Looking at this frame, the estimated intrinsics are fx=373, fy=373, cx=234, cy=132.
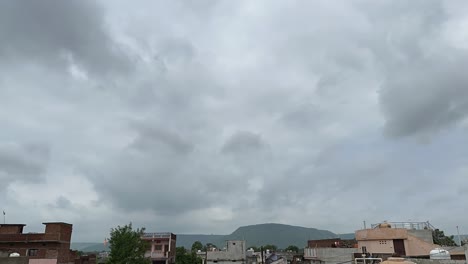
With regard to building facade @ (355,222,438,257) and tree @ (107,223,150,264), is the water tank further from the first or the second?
tree @ (107,223,150,264)

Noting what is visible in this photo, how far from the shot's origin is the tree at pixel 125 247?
53594 millimetres

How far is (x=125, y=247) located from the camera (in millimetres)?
54344

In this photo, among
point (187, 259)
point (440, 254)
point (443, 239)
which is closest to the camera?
point (440, 254)

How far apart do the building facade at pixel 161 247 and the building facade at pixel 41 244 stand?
114 ft

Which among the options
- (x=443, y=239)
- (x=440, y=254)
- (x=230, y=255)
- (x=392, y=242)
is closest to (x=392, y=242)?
(x=392, y=242)

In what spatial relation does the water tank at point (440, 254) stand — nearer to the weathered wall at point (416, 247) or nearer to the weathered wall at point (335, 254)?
the weathered wall at point (416, 247)

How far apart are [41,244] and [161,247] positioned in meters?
39.9

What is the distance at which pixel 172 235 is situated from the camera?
93875 millimetres

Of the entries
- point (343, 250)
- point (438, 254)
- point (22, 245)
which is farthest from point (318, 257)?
point (22, 245)

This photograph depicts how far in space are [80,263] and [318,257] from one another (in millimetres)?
42060

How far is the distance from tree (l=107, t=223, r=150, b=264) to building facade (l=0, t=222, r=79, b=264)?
7.06 meters

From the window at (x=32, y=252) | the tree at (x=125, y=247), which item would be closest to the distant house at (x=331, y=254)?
the tree at (x=125, y=247)

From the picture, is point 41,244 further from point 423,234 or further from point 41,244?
point 423,234

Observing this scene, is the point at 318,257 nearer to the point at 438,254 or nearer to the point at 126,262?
the point at 438,254
